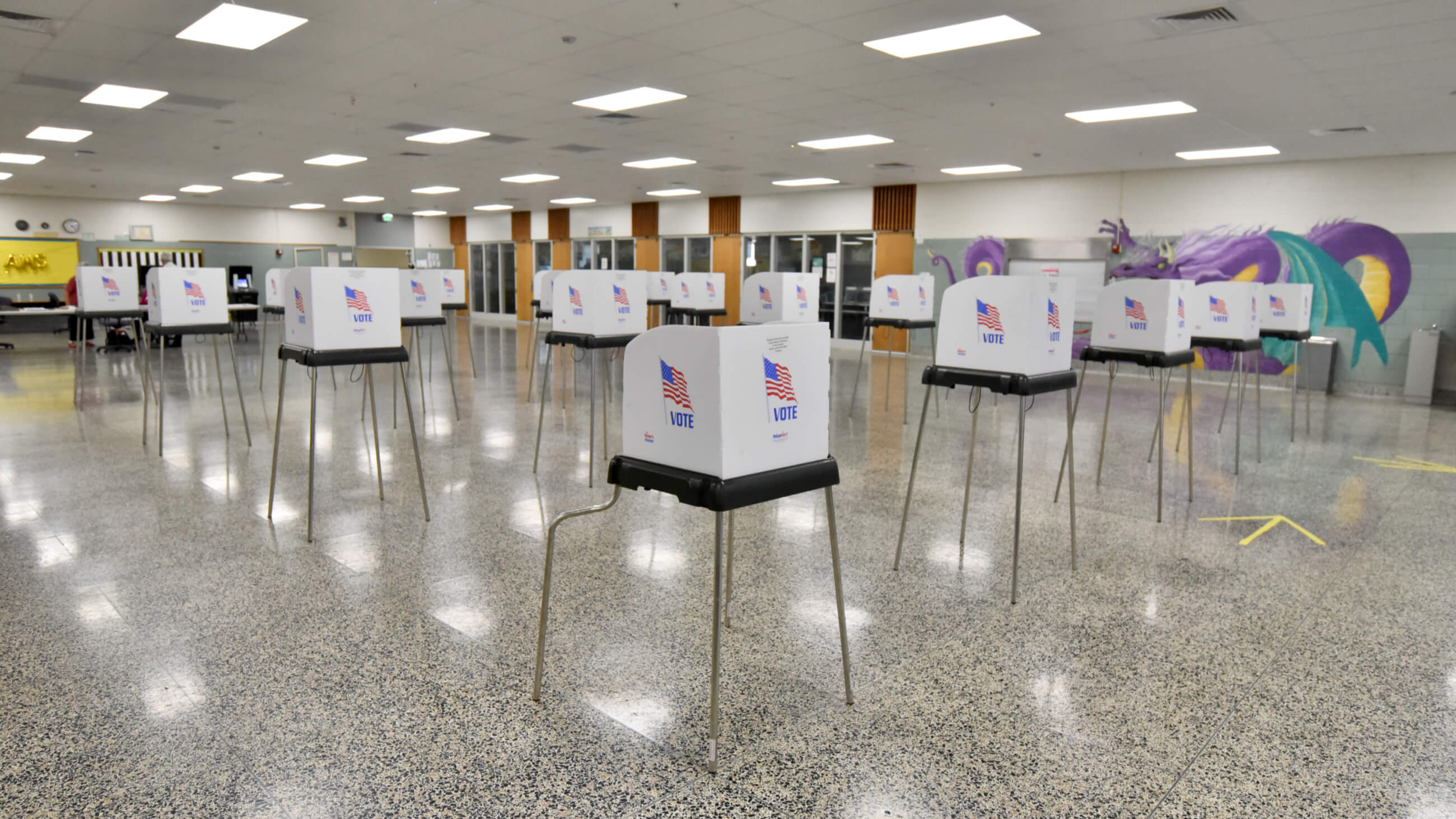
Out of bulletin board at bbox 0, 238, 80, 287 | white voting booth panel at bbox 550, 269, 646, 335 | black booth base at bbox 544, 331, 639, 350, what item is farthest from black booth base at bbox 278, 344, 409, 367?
bulletin board at bbox 0, 238, 80, 287

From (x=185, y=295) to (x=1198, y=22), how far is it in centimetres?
812

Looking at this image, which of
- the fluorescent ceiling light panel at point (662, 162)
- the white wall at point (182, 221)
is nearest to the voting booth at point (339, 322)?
the fluorescent ceiling light panel at point (662, 162)

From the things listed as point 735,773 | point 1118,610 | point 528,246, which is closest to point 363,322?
point 735,773

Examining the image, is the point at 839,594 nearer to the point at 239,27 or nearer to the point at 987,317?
the point at 987,317

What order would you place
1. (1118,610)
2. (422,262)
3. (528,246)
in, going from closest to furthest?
(1118,610)
(528,246)
(422,262)

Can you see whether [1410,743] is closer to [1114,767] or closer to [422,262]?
[1114,767]

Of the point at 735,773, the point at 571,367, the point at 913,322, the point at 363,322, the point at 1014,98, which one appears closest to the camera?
the point at 735,773

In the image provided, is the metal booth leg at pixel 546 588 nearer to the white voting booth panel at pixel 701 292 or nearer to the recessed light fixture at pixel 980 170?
the white voting booth panel at pixel 701 292

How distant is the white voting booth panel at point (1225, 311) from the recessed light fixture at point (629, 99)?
5.30m

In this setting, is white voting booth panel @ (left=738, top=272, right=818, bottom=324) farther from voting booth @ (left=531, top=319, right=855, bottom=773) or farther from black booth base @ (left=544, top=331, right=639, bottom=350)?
voting booth @ (left=531, top=319, right=855, bottom=773)

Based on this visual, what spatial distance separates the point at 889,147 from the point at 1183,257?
5.58 m

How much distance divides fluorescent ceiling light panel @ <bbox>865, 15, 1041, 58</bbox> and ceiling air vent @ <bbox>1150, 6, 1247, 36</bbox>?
0.85 metres

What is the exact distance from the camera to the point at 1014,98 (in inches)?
341

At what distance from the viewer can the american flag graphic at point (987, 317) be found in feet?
13.4
